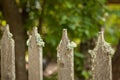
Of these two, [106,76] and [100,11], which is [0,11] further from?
[106,76]

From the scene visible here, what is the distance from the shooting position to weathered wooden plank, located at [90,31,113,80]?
2260 millimetres

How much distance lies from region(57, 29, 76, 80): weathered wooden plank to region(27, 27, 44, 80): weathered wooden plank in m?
0.16

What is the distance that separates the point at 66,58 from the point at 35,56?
24 centimetres

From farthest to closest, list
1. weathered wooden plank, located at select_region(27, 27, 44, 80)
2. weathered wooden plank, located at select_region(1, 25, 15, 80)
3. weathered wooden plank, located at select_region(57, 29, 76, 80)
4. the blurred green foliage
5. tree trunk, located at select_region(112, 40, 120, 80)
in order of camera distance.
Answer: the blurred green foliage → tree trunk, located at select_region(112, 40, 120, 80) → weathered wooden plank, located at select_region(1, 25, 15, 80) → weathered wooden plank, located at select_region(27, 27, 44, 80) → weathered wooden plank, located at select_region(57, 29, 76, 80)

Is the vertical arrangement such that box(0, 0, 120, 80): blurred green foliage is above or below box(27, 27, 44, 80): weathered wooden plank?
above

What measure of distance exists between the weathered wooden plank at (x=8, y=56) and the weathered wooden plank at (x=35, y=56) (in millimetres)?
158

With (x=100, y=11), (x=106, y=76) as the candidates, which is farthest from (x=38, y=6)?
(x=106, y=76)

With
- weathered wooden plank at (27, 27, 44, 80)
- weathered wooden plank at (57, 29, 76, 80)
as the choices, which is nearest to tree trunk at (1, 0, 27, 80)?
weathered wooden plank at (27, 27, 44, 80)

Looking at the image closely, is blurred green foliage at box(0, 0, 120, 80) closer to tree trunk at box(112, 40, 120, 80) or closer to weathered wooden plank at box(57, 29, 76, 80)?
tree trunk at box(112, 40, 120, 80)

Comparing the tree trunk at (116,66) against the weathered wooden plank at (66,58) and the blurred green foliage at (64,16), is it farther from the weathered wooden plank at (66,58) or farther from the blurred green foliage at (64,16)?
the weathered wooden plank at (66,58)

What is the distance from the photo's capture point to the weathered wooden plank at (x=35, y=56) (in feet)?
8.23

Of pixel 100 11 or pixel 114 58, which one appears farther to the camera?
pixel 100 11

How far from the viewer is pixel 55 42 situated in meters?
3.99

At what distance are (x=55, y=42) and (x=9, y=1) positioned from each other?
2.36ft
